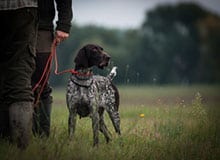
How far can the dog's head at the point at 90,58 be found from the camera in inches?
293

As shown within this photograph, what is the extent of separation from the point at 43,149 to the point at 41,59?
1.51 metres

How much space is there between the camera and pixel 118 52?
78.9 metres

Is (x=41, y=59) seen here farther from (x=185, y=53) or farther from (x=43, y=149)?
(x=185, y=53)

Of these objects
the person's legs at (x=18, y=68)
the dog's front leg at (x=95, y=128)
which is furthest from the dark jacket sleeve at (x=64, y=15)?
the dog's front leg at (x=95, y=128)

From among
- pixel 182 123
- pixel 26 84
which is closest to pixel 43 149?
pixel 26 84

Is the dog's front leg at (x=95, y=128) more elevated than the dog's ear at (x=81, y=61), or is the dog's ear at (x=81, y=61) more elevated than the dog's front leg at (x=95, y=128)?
the dog's ear at (x=81, y=61)

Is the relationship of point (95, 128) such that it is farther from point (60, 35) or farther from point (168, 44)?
point (168, 44)

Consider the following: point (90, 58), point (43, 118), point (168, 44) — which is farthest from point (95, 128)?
point (168, 44)

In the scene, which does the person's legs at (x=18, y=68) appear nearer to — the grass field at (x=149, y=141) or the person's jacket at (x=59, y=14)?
the grass field at (x=149, y=141)

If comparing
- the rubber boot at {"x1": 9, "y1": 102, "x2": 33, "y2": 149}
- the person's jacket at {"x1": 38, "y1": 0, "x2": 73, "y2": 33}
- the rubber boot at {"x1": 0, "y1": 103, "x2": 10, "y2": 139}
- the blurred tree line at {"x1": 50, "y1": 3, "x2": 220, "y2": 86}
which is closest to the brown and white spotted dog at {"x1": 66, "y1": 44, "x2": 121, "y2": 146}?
the person's jacket at {"x1": 38, "y1": 0, "x2": 73, "y2": 33}

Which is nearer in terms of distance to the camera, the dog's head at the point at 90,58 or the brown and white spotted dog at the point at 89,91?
the brown and white spotted dog at the point at 89,91

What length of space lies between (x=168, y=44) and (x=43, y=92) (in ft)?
224

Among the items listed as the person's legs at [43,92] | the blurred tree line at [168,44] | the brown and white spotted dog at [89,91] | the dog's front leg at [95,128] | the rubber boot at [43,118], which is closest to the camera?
the person's legs at [43,92]

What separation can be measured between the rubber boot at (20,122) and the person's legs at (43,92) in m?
0.92
